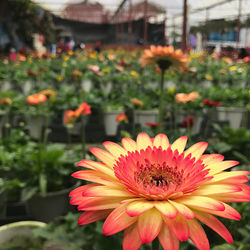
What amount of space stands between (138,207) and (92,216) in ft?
0.13

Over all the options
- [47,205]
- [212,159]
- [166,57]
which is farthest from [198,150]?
[47,205]

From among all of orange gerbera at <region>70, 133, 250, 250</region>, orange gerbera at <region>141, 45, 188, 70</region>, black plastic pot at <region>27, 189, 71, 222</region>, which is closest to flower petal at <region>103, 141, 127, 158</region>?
orange gerbera at <region>70, 133, 250, 250</region>

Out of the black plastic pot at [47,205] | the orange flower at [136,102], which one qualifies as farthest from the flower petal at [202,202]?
the orange flower at [136,102]

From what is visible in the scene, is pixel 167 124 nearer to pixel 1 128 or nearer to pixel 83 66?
pixel 1 128

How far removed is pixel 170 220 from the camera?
21 cm

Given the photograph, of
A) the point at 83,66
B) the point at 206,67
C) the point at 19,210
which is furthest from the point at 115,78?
the point at 19,210

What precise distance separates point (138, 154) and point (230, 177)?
0.25ft

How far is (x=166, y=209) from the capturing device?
0.70 feet

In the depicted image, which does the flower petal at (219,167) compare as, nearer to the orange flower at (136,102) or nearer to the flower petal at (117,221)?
the flower petal at (117,221)

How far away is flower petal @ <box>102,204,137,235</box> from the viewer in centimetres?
20

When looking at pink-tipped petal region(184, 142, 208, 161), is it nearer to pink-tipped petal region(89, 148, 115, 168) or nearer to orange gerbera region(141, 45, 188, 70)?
pink-tipped petal region(89, 148, 115, 168)

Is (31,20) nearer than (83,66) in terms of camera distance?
No

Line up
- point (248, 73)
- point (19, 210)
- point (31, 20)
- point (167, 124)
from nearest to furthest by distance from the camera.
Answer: point (19, 210) → point (167, 124) → point (248, 73) → point (31, 20)

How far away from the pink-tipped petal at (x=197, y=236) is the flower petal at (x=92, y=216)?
2.5 inches
